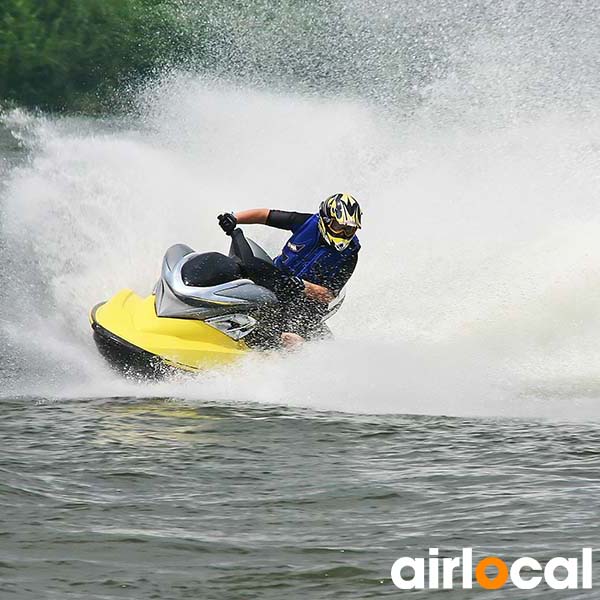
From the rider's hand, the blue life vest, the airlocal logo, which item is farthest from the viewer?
the blue life vest

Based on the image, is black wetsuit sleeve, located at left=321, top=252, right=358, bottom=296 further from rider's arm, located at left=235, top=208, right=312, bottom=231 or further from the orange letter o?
the orange letter o

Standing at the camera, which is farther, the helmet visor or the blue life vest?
the blue life vest

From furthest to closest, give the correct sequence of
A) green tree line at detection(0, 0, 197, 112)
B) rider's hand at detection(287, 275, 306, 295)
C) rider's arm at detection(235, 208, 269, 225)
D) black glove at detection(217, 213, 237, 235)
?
green tree line at detection(0, 0, 197, 112) < rider's arm at detection(235, 208, 269, 225) < black glove at detection(217, 213, 237, 235) < rider's hand at detection(287, 275, 306, 295)

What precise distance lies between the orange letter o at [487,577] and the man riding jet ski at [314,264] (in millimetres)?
3353

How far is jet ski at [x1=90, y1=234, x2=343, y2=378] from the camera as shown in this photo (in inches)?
312

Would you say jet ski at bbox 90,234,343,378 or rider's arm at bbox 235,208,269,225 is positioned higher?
rider's arm at bbox 235,208,269,225

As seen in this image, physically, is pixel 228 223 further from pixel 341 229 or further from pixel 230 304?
pixel 341 229

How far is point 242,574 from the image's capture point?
4.87m

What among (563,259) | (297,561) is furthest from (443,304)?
(297,561)

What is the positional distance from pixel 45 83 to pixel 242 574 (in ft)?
85.1

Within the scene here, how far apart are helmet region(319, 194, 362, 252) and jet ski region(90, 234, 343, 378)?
477mm

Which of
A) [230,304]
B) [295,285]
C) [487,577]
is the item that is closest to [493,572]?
[487,577]

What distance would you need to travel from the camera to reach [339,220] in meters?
8.29

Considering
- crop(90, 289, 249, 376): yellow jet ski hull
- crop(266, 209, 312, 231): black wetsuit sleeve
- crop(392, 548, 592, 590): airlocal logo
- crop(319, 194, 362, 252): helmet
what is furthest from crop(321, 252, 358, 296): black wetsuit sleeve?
crop(392, 548, 592, 590): airlocal logo
